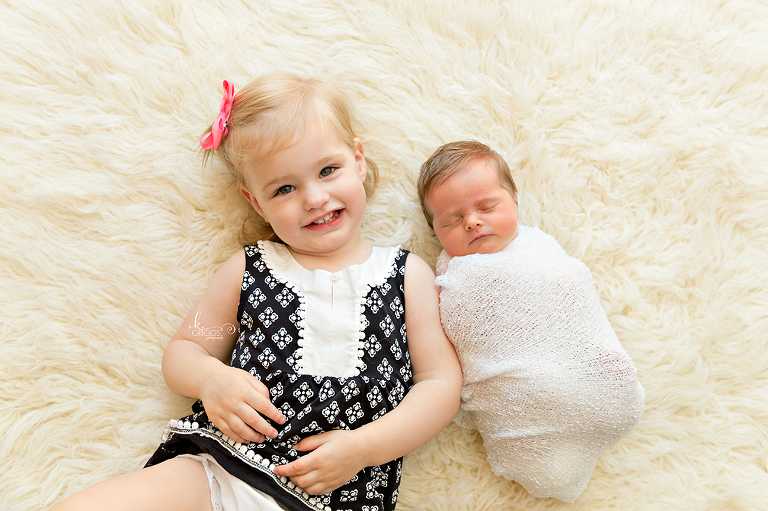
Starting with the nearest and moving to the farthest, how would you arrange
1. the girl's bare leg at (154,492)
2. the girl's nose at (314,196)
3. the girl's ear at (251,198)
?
1. the girl's bare leg at (154,492)
2. the girl's nose at (314,196)
3. the girl's ear at (251,198)

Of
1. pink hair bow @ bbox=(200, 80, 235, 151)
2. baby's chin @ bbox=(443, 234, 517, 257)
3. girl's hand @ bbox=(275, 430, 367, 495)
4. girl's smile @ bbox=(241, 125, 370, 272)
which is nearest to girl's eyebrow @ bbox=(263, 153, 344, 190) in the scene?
girl's smile @ bbox=(241, 125, 370, 272)

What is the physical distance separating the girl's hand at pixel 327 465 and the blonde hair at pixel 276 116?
617 millimetres

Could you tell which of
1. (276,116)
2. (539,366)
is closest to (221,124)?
(276,116)

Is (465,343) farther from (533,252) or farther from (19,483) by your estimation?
(19,483)

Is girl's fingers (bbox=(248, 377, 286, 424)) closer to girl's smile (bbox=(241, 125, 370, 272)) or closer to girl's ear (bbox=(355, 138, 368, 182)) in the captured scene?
girl's smile (bbox=(241, 125, 370, 272))

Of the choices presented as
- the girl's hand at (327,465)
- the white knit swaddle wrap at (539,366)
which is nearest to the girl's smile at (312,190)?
the white knit swaddle wrap at (539,366)

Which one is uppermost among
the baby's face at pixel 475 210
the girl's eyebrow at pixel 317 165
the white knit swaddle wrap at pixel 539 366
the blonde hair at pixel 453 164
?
the girl's eyebrow at pixel 317 165

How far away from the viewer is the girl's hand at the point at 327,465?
3.79ft

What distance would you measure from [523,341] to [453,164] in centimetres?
42

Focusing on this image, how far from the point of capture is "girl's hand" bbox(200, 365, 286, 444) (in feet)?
3.86

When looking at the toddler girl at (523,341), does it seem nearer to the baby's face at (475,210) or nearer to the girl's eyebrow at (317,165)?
the baby's face at (475,210)

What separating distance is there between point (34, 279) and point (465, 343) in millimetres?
1015

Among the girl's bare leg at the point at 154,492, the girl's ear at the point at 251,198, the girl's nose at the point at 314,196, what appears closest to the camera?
the girl's bare leg at the point at 154,492

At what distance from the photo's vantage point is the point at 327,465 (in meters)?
1.15
